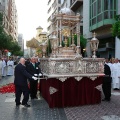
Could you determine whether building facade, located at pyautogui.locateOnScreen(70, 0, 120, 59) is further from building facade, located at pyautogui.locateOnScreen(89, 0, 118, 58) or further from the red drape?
the red drape

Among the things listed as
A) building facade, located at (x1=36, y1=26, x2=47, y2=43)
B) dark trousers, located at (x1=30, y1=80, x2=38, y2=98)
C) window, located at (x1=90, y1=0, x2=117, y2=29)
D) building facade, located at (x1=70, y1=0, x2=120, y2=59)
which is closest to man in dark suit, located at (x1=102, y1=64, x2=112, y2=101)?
dark trousers, located at (x1=30, y1=80, x2=38, y2=98)

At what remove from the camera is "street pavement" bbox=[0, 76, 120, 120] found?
22.9 feet

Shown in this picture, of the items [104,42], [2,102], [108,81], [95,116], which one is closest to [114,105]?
[108,81]

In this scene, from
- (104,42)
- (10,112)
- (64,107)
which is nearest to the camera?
(10,112)

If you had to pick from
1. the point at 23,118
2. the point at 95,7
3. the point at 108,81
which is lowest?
the point at 23,118

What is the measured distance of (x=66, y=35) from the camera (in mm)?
11758

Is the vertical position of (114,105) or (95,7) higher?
(95,7)

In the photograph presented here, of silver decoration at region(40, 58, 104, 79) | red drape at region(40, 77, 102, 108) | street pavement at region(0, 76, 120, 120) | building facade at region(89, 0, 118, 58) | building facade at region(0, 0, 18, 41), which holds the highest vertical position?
building facade at region(0, 0, 18, 41)

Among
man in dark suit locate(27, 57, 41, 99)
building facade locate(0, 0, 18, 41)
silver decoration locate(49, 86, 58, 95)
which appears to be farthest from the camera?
building facade locate(0, 0, 18, 41)

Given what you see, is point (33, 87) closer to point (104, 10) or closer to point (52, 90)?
point (52, 90)

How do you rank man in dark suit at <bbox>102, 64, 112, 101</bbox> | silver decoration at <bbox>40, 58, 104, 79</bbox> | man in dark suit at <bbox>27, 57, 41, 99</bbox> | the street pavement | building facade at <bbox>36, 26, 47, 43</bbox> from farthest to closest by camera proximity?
building facade at <bbox>36, 26, 47, 43</bbox>
man in dark suit at <bbox>27, 57, 41, 99</bbox>
man in dark suit at <bbox>102, 64, 112, 101</bbox>
silver decoration at <bbox>40, 58, 104, 79</bbox>
the street pavement

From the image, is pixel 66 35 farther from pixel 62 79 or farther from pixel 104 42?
pixel 104 42

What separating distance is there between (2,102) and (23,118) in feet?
9.21

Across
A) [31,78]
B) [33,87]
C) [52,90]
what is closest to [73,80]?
[52,90]
